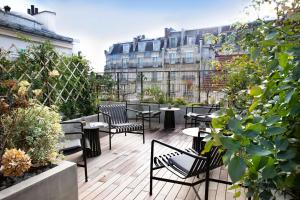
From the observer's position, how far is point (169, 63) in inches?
1064

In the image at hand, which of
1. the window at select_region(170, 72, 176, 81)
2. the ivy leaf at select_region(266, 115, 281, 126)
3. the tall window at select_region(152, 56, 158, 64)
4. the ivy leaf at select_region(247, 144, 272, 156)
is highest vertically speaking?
the tall window at select_region(152, 56, 158, 64)

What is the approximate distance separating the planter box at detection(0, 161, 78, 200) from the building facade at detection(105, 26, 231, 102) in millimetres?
5148

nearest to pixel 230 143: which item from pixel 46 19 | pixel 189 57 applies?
pixel 46 19

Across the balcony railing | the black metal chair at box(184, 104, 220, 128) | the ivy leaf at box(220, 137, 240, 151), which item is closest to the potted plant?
the ivy leaf at box(220, 137, 240, 151)

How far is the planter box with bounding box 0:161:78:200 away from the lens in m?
1.63

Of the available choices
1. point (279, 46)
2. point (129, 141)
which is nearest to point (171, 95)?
point (129, 141)

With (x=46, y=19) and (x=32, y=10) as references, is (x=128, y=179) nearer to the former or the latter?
(x=46, y=19)

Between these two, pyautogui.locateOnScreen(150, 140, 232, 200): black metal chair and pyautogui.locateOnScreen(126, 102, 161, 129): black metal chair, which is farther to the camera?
pyautogui.locateOnScreen(126, 102, 161, 129): black metal chair

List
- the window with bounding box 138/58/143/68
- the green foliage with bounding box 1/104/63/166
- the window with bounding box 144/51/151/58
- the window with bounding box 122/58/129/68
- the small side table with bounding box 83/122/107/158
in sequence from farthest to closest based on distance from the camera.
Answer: the window with bounding box 122/58/129/68
the window with bounding box 138/58/143/68
the window with bounding box 144/51/151/58
the small side table with bounding box 83/122/107/158
the green foliage with bounding box 1/104/63/166

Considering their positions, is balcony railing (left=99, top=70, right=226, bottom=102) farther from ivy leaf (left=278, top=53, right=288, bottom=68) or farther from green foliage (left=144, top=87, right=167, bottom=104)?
ivy leaf (left=278, top=53, right=288, bottom=68)

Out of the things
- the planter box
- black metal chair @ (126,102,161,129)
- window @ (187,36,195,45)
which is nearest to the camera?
the planter box

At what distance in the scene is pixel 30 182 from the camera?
5.70 ft

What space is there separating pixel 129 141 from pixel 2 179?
290 cm

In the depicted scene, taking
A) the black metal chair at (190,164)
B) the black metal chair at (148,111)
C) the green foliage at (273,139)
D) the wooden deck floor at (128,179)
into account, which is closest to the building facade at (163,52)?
the black metal chair at (148,111)
